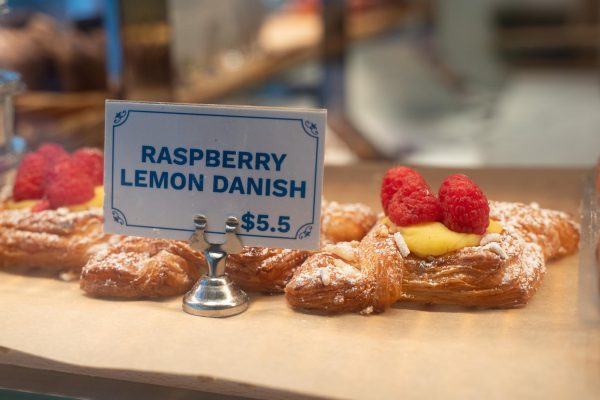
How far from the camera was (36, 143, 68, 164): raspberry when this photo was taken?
1.57 m

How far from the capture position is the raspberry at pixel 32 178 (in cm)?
157

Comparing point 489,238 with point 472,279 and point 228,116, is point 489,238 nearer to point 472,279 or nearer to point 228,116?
point 472,279

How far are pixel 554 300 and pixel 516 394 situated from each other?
1.18ft

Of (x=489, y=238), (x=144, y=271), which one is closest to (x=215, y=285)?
(x=144, y=271)

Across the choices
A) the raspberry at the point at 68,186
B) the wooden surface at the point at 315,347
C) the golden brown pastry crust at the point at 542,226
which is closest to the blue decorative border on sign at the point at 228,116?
the wooden surface at the point at 315,347

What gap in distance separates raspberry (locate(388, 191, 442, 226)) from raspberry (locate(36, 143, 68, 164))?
0.71m

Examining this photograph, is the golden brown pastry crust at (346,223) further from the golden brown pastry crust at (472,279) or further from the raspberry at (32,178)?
the raspberry at (32,178)

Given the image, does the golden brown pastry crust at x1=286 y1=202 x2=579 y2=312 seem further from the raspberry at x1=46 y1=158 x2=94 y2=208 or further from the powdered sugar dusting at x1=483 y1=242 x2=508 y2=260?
the raspberry at x1=46 y1=158 x2=94 y2=208

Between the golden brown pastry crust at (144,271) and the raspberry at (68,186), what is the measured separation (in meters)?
0.18

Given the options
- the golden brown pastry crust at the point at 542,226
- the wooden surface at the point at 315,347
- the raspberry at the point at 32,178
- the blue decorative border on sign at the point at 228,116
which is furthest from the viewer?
the raspberry at the point at 32,178

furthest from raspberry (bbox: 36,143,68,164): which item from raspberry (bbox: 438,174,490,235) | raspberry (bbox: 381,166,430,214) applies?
raspberry (bbox: 438,174,490,235)

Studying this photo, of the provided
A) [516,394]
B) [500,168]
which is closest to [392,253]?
[516,394]

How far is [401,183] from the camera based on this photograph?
138cm

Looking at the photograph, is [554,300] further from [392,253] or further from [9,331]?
[9,331]
